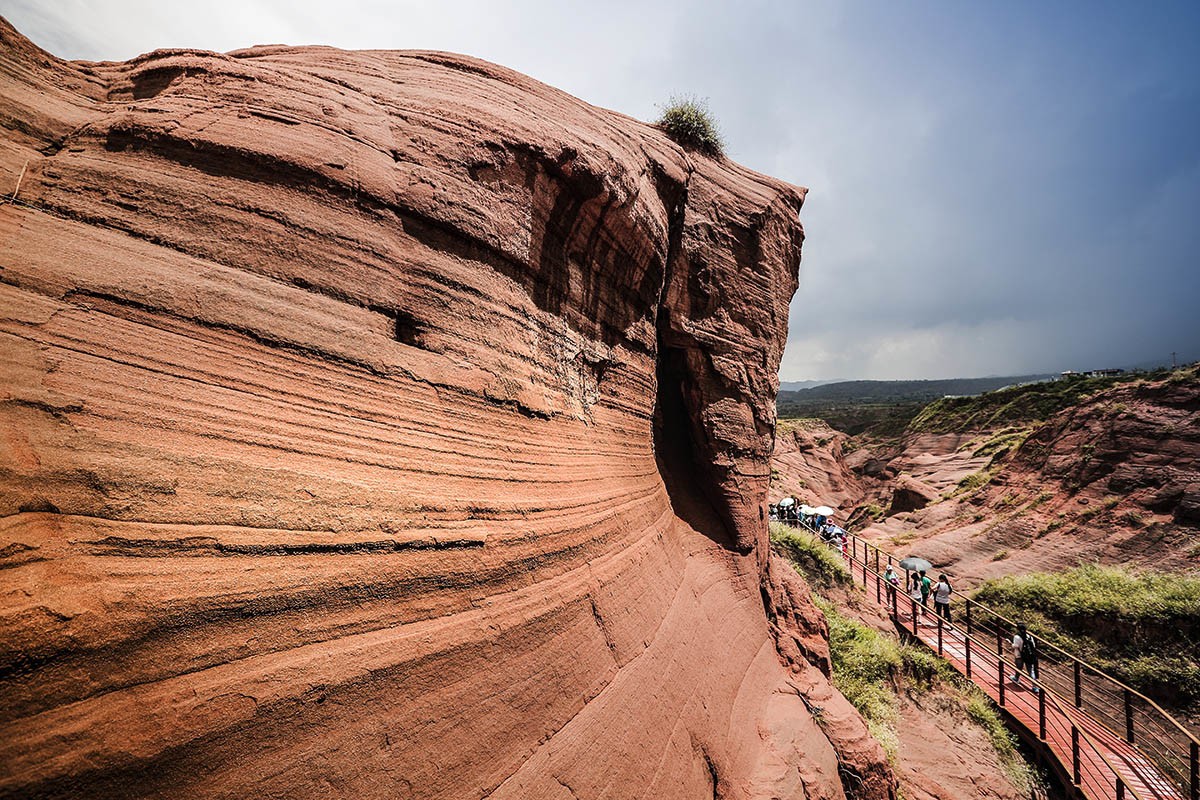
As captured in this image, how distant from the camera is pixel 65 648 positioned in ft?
5.90

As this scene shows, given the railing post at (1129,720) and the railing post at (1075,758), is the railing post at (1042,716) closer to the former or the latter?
the railing post at (1075,758)

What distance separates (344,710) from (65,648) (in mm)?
1190

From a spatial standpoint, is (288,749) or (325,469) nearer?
(288,749)

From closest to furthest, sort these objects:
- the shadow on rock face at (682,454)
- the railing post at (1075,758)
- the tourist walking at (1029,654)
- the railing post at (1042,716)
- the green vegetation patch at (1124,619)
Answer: the shadow on rock face at (682,454), the railing post at (1075,758), the railing post at (1042,716), the tourist walking at (1029,654), the green vegetation patch at (1124,619)

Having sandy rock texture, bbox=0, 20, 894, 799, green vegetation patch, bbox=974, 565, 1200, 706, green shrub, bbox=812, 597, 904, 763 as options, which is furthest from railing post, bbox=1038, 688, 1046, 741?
green vegetation patch, bbox=974, 565, 1200, 706

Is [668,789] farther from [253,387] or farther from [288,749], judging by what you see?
[253,387]

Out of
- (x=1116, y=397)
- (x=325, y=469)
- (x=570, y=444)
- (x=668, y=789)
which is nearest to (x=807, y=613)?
(x=668, y=789)

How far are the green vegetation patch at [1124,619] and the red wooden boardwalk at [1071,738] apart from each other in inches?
186

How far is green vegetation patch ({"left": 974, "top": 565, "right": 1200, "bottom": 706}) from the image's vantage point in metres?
13.0

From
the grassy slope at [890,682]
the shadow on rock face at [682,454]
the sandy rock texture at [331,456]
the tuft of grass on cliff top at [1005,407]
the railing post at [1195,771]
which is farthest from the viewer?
the tuft of grass on cliff top at [1005,407]

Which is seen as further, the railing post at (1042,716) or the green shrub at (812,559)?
the green shrub at (812,559)

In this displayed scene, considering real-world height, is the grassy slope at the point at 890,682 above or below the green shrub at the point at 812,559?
below

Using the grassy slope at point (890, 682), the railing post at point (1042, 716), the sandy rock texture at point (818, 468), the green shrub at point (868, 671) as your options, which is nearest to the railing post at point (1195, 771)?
the railing post at point (1042, 716)

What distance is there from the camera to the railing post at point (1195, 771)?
7.90 m
